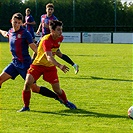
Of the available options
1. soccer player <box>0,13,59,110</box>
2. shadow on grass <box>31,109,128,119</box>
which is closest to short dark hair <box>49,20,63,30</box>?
soccer player <box>0,13,59,110</box>

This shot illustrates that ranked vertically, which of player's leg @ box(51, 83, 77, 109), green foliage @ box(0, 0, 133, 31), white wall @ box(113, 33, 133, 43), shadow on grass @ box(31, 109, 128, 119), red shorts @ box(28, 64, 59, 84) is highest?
red shorts @ box(28, 64, 59, 84)

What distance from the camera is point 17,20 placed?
8945 mm

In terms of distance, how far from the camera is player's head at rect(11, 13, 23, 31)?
29.3 ft

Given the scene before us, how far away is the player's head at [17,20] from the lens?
8.92 m

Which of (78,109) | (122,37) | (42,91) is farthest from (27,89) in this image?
(122,37)

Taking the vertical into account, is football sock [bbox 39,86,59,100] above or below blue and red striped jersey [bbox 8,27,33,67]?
below

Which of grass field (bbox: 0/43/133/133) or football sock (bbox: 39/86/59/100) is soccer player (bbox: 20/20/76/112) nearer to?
football sock (bbox: 39/86/59/100)

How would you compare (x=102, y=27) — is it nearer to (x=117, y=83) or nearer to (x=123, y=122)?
(x=117, y=83)

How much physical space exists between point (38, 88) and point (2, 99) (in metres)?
1.17

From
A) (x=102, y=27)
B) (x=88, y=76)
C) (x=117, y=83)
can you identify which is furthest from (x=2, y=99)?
(x=102, y=27)

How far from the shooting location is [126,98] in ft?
33.9

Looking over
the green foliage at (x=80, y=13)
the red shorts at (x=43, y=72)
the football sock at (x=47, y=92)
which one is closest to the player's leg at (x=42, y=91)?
the football sock at (x=47, y=92)

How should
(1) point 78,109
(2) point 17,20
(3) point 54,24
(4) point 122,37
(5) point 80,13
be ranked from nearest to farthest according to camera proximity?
(3) point 54,24 → (2) point 17,20 → (1) point 78,109 → (4) point 122,37 → (5) point 80,13

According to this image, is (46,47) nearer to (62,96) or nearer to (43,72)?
(43,72)
